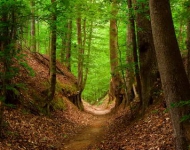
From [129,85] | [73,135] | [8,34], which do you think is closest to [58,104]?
[73,135]

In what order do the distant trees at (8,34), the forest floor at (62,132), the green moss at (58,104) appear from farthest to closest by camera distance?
the green moss at (58,104) < the forest floor at (62,132) < the distant trees at (8,34)

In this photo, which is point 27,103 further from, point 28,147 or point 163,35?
point 163,35

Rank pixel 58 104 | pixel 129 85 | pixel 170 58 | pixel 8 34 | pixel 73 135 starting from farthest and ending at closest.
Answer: pixel 129 85, pixel 58 104, pixel 73 135, pixel 8 34, pixel 170 58

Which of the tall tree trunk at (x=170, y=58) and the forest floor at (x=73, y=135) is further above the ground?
the tall tree trunk at (x=170, y=58)

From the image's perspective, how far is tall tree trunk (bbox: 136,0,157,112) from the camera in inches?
395

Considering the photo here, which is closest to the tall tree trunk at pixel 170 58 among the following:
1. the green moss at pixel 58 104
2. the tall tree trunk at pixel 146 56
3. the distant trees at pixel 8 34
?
the distant trees at pixel 8 34

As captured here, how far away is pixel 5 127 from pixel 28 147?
106cm

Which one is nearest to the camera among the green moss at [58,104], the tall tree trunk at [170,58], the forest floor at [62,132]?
the tall tree trunk at [170,58]

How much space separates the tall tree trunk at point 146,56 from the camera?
1002cm

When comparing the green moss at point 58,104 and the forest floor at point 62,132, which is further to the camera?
the green moss at point 58,104

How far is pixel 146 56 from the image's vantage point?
1022cm

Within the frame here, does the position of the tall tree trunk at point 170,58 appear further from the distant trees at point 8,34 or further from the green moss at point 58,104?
the green moss at point 58,104

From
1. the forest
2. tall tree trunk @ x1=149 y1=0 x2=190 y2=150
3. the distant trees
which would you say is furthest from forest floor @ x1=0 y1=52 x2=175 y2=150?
tall tree trunk @ x1=149 y1=0 x2=190 y2=150

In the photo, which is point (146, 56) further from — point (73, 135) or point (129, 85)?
point (129, 85)
